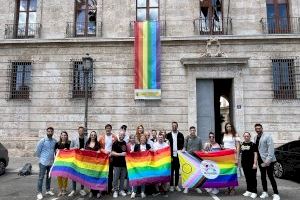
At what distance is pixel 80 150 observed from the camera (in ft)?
30.8

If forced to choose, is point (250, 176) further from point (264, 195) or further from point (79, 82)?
point (79, 82)

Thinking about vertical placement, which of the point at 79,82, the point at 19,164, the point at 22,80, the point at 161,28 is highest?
the point at 161,28

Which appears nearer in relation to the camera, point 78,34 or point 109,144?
point 109,144

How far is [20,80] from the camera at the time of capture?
19016 mm

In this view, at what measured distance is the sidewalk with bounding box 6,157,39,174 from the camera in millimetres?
14086

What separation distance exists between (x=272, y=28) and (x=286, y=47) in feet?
4.46

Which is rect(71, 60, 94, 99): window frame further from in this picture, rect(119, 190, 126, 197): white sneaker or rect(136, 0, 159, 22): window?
rect(119, 190, 126, 197): white sneaker

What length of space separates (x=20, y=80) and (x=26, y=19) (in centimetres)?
378

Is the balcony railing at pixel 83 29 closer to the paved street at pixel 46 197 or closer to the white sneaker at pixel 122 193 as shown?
the paved street at pixel 46 197

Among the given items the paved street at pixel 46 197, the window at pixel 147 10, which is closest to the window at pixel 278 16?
the window at pixel 147 10

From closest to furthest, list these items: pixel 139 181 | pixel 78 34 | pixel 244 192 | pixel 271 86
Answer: pixel 139 181, pixel 244 192, pixel 271 86, pixel 78 34

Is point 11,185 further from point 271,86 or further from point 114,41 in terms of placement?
point 271,86

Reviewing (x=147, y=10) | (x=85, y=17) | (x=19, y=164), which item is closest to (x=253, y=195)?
(x=19, y=164)

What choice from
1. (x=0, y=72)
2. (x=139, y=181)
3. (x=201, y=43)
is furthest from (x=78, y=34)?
(x=139, y=181)
